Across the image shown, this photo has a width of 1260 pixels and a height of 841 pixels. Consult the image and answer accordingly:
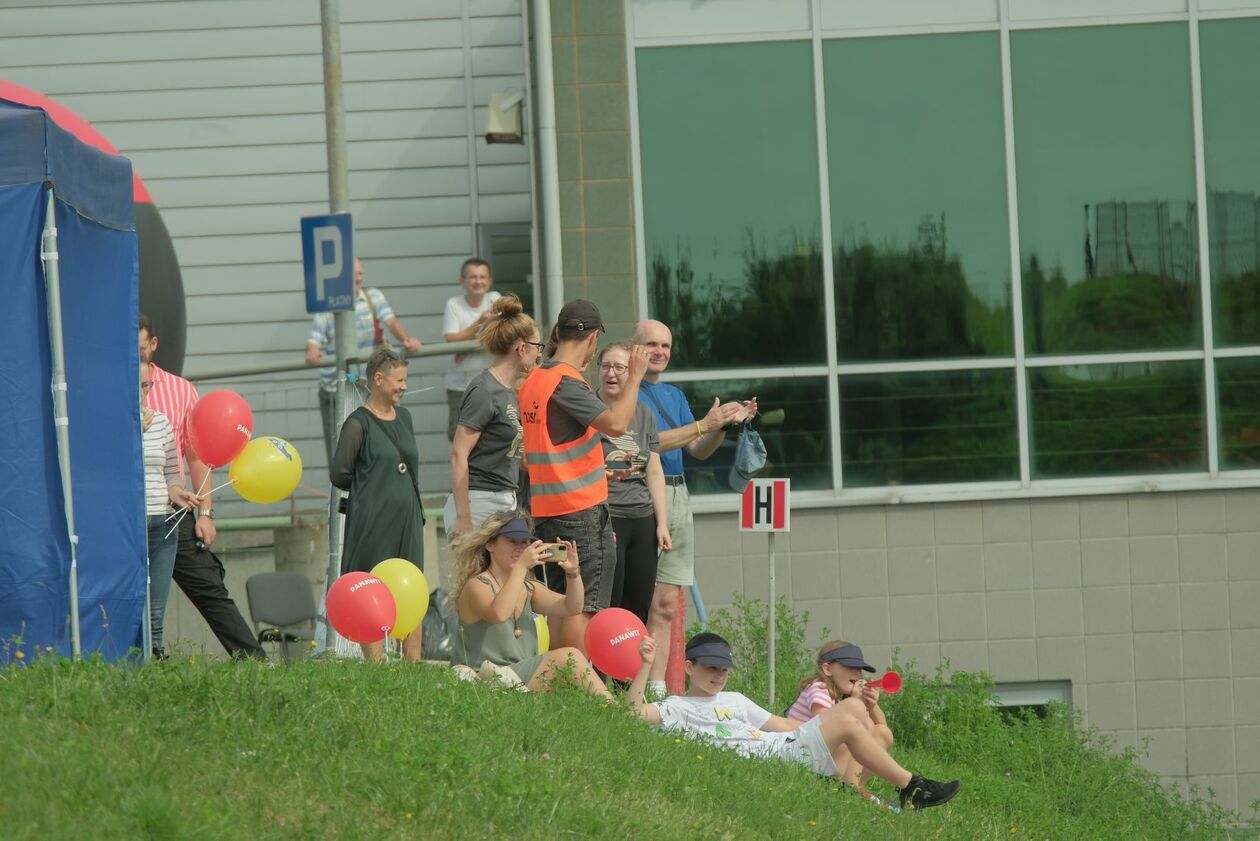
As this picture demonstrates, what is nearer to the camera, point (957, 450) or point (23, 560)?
point (23, 560)

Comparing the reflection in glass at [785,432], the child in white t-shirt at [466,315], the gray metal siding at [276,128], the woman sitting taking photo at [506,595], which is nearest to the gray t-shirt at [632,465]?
the woman sitting taking photo at [506,595]

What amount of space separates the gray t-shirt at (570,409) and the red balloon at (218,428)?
176cm

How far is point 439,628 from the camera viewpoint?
9211mm

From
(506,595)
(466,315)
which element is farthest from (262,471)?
(466,315)

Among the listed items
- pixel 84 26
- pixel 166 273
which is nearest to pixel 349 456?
pixel 166 273

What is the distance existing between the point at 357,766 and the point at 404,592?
239 centimetres

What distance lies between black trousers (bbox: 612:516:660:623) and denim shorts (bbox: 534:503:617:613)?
2.39 feet

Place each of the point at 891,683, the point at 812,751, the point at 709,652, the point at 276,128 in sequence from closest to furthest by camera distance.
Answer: the point at 812,751
the point at 709,652
the point at 891,683
the point at 276,128

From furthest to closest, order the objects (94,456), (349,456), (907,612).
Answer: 1. (907,612)
2. (349,456)
3. (94,456)

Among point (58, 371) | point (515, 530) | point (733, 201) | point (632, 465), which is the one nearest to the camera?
point (58, 371)

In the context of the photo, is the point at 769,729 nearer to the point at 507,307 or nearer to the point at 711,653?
the point at 711,653

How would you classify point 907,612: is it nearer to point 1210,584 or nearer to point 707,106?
point 1210,584

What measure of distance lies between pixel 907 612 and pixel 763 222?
120 inches

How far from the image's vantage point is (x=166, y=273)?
12.5m
